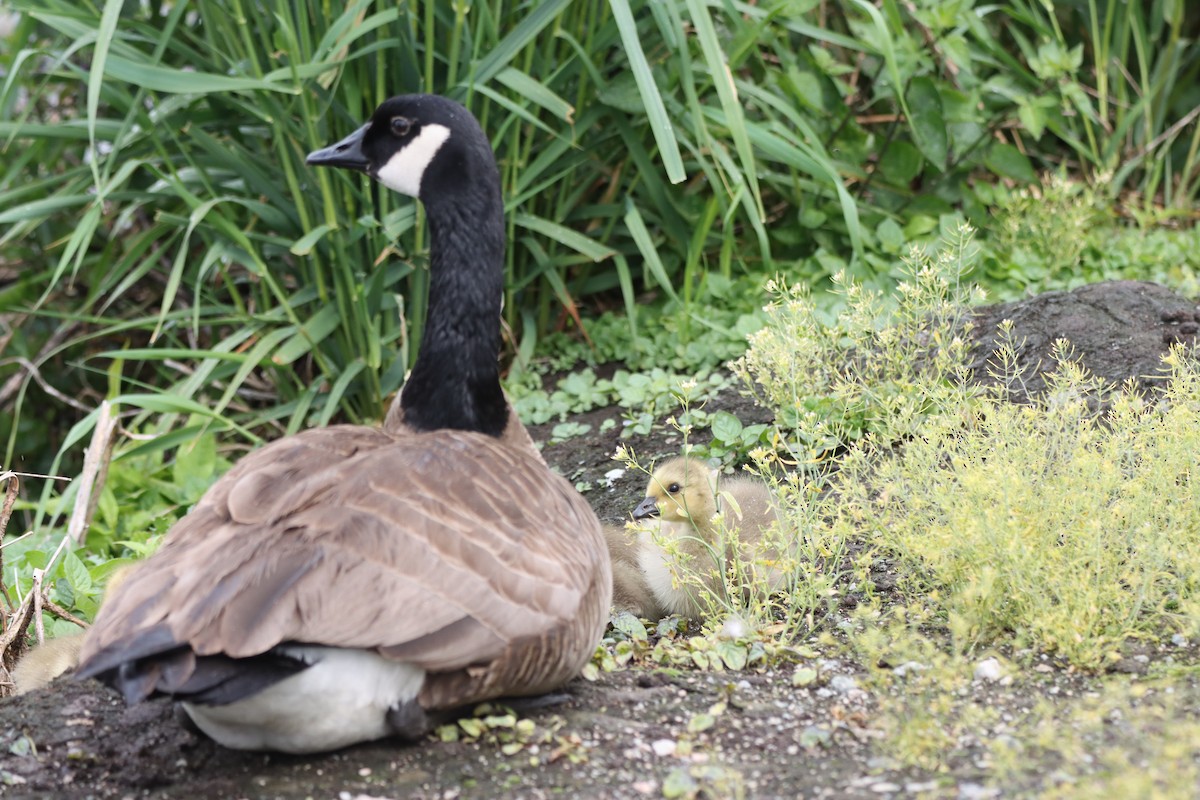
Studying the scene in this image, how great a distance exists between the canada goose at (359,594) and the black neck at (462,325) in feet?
0.85

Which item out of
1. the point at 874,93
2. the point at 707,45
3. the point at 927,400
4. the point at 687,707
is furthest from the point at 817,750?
the point at 874,93

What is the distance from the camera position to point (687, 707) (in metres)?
3.17

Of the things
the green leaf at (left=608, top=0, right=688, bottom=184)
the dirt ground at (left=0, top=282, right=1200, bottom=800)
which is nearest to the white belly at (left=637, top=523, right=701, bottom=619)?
the dirt ground at (left=0, top=282, right=1200, bottom=800)

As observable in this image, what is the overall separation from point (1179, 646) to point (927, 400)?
1.42 meters

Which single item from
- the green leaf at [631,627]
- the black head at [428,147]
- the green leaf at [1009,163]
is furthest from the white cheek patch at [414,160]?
the green leaf at [1009,163]

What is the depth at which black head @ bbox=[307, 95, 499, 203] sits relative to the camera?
3.93 meters

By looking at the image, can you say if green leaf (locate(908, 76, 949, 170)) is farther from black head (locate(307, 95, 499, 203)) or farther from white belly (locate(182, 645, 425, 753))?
white belly (locate(182, 645, 425, 753))

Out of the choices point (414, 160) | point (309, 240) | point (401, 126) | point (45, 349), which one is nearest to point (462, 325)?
point (414, 160)

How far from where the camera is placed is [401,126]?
4012mm

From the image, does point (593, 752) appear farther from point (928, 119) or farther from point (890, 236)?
point (928, 119)

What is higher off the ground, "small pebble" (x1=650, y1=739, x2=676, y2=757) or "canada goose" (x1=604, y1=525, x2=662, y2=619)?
"small pebble" (x1=650, y1=739, x2=676, y2=757)

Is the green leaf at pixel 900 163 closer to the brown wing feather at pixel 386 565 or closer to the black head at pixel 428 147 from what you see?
the black head at pixel 428 147

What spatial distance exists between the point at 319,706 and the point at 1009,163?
16.7ft

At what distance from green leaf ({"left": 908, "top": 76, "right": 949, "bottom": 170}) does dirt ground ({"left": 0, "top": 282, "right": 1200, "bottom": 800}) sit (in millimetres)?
3500
